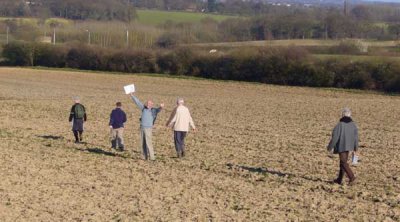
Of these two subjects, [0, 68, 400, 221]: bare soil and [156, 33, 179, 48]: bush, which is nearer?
[0, 68, 400, 221]: bare soil

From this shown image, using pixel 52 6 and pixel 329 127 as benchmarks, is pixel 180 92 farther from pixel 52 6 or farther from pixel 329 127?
pixel 52 6

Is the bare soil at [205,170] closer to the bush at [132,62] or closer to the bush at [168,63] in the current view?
the bush at [168,63]

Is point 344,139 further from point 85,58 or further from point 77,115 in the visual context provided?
point 85,58

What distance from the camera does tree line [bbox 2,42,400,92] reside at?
4988 centimetres

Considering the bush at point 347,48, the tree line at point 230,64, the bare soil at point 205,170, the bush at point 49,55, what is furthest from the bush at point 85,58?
the bare soil at point 205,170

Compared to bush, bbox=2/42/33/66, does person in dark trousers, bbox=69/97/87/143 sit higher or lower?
lower

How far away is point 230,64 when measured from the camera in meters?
58.2

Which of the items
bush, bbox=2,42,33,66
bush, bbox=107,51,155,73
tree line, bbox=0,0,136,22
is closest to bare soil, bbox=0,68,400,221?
bush, bbox=107,51,155,73

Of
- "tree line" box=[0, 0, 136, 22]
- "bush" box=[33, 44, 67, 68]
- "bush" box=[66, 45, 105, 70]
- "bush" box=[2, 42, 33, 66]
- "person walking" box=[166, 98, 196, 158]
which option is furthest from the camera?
"tree line" box=[0, 0, 136, 22]

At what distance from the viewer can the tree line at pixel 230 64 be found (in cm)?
4988

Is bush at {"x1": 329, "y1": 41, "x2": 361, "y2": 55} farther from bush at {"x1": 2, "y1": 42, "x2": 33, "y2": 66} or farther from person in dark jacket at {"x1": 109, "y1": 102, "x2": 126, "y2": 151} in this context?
person in dark jacket at {"x1": 109, "y1": 102, "x2": 126, "y2": 151}

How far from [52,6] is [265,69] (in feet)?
337

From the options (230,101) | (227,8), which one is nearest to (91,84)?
(230,101)

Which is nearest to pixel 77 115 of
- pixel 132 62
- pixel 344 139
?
pixel 344 139
